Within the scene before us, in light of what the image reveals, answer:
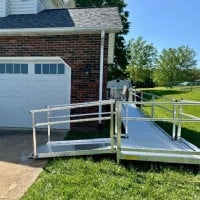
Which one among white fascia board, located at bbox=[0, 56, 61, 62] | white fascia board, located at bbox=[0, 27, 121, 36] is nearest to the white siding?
white fascia board, located at bbox=[0, 27, 121, 36]

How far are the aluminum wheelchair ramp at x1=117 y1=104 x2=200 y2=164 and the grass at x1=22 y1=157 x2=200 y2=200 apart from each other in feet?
0.60

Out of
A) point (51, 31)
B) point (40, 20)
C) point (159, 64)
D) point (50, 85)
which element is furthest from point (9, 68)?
point (159, 64)

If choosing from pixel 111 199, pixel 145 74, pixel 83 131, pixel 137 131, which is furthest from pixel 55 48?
pixel 145 74

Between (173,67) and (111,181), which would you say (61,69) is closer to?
(111,181)

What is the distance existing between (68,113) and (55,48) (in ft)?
6.99

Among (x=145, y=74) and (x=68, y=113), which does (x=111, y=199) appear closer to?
(x=68, y=113)

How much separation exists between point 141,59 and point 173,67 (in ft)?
24.3

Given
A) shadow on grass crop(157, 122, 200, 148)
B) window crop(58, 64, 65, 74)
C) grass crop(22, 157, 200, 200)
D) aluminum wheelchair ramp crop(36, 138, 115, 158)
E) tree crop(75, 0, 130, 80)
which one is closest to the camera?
grass crop(22, 157, 200, 200)

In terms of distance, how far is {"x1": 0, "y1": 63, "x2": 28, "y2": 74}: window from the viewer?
9.77 metres

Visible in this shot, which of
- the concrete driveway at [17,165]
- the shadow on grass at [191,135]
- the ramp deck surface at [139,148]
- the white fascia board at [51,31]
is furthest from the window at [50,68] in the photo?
the shadow on grass at [191,135]

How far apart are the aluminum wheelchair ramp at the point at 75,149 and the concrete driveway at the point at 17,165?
0.25 meters

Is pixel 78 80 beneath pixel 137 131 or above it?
above

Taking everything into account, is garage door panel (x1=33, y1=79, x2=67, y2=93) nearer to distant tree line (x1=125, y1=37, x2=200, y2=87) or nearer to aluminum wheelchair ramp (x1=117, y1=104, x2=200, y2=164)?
aluminum wheelchair ramp (x1=117, y1=104, x2=200, y2=164)

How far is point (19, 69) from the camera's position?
9.80 m
